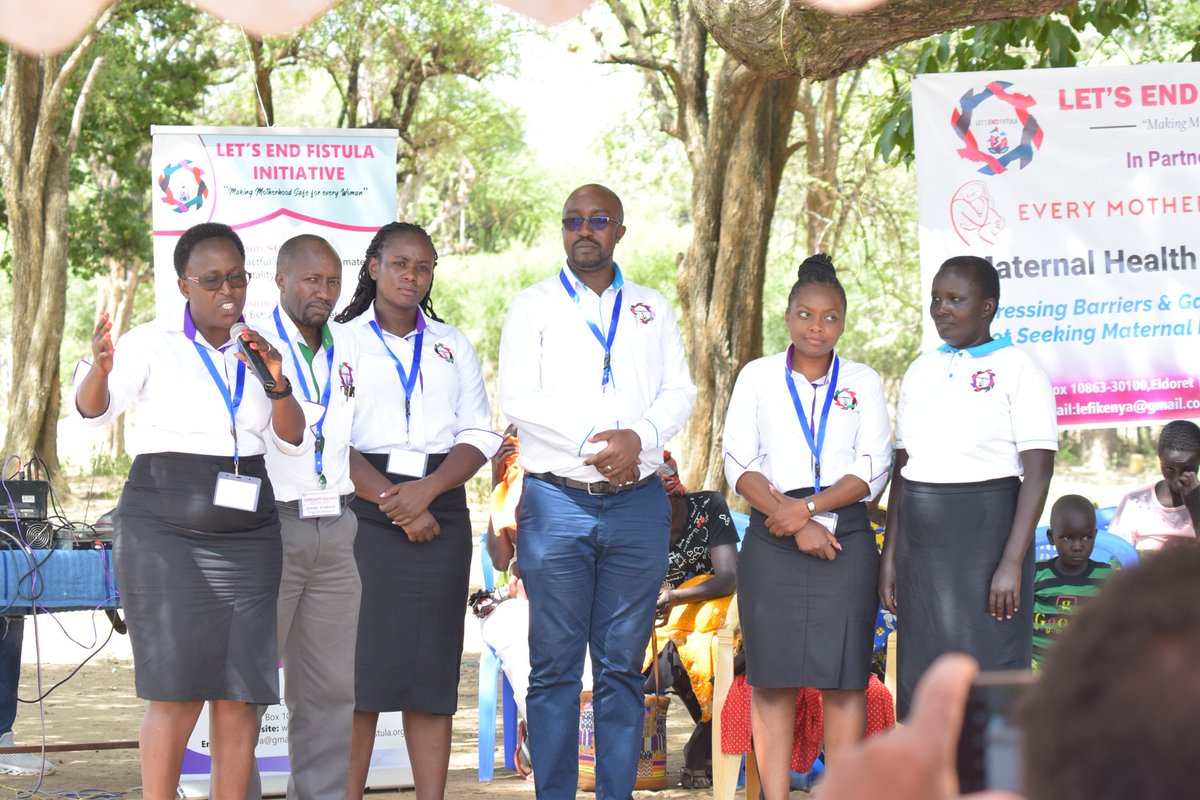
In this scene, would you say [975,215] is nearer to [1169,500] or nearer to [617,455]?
[1169,500]

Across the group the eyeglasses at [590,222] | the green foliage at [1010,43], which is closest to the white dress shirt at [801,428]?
the eyeglasses at [590,222]

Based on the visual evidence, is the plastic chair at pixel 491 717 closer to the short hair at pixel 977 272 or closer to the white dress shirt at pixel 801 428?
the white dress shirt at pixel 801 428

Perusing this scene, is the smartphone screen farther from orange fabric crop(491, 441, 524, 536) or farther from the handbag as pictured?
the handbag

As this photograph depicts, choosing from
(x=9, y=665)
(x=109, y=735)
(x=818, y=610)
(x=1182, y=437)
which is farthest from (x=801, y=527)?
(x=109, y=735)

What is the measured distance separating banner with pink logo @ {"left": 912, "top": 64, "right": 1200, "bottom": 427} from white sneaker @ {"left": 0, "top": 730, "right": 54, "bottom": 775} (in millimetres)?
4282

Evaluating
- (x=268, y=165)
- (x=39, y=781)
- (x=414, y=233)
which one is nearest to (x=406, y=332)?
(x=414, y=233)

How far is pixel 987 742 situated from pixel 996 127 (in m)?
5.18

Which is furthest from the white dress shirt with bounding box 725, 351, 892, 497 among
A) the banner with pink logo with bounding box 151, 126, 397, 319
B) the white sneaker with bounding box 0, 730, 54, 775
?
the white sneaker with bounding box 0, 730, 54, 775

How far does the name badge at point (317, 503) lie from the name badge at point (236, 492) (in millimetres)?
353

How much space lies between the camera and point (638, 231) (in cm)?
3098

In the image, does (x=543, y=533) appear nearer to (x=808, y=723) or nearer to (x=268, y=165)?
(x=808, y=723)

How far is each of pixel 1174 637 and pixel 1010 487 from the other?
13.0 ft

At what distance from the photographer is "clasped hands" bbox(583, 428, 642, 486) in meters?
4.66

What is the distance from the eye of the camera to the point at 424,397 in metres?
4.89
